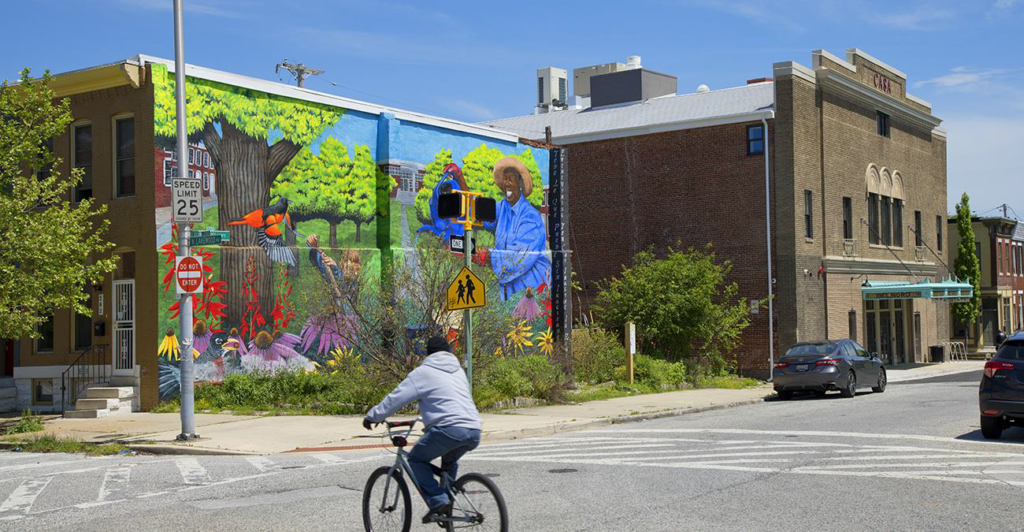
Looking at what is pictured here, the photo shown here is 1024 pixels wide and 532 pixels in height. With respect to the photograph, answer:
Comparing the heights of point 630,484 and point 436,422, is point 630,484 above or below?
below

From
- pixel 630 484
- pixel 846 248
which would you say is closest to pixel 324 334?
pixel 630 484

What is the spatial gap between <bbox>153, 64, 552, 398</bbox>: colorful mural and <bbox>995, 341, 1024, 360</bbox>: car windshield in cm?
1115

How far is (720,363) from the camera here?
33781 mm

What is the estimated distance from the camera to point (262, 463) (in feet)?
45.1

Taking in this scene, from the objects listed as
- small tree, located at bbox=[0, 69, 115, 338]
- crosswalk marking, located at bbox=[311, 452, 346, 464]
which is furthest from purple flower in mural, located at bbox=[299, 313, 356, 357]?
crosswalk marking, located at bbox=[311, 452, 346, 464]

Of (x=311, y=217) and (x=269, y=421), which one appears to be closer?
(x=269, y=421)

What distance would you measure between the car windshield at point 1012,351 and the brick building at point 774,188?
19.6 metres

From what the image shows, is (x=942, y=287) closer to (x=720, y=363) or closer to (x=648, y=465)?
(x=720, y=363)

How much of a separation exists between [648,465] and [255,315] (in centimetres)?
1252

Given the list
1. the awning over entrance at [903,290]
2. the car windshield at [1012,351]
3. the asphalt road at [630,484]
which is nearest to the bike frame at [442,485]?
the asphalt road at [630,484]

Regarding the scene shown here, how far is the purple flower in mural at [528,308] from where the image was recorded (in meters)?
29.7

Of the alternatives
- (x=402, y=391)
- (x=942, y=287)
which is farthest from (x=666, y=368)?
(x=402, y=391)

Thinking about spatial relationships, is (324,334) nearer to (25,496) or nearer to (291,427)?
(291,427)

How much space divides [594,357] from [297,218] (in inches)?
368
